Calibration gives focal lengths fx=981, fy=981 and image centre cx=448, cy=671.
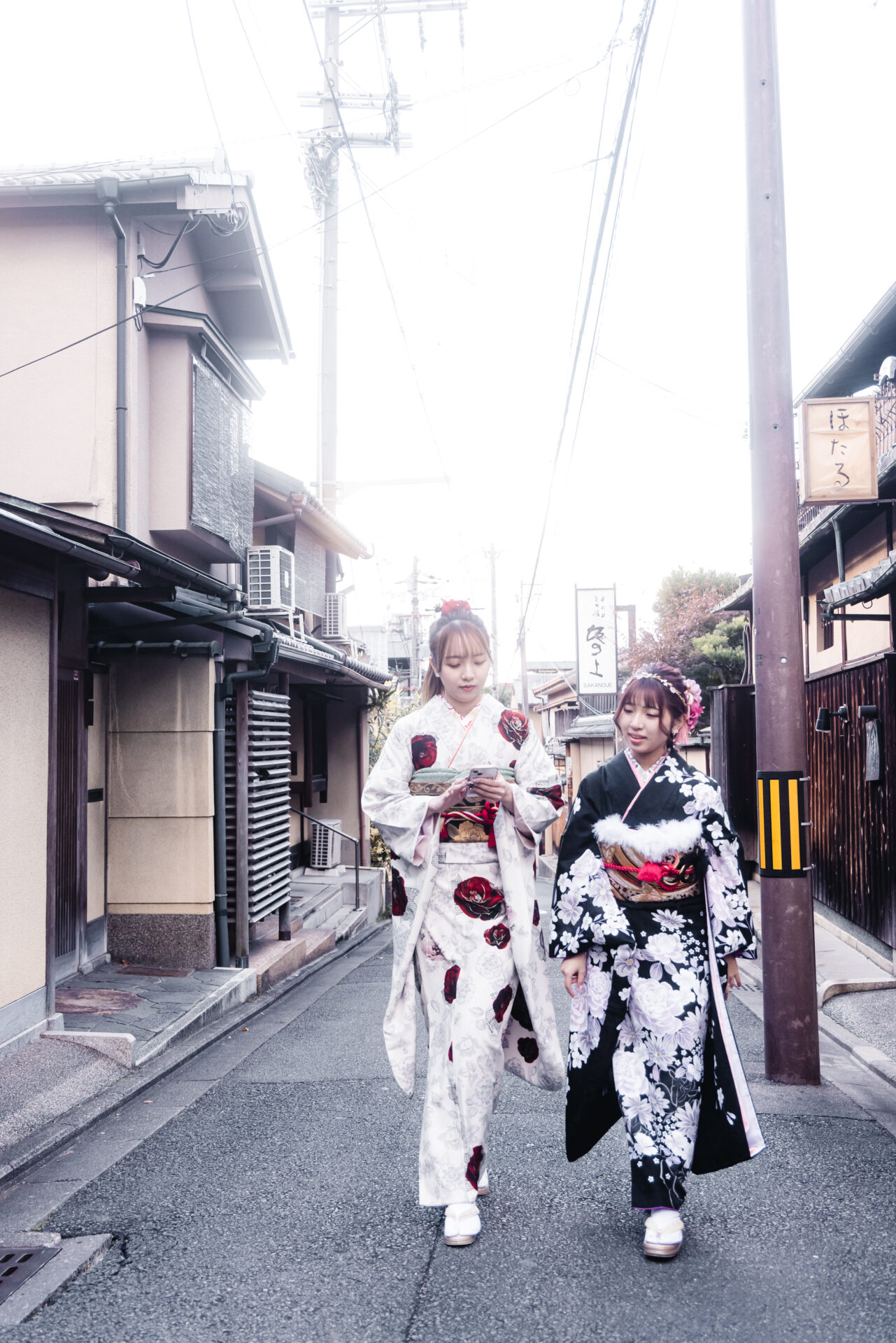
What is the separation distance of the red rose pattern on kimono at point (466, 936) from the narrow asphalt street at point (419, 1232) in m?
0.38

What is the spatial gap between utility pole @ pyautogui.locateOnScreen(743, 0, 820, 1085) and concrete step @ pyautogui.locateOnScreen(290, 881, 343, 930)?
6723mm

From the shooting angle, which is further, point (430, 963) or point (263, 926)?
point (263, 926)

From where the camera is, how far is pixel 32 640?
5.50 metres

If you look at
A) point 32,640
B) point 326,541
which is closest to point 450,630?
point 32,640

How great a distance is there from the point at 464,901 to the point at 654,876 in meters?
0.68

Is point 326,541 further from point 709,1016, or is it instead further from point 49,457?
point 709,1016

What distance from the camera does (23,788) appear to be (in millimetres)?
5316

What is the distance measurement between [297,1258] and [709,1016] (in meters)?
1.56

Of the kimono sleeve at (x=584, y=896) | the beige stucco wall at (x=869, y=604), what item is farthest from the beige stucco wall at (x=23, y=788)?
the beige stucco wall at (x=869, y=604)

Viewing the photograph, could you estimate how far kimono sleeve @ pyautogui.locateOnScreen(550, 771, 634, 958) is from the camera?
3.35m

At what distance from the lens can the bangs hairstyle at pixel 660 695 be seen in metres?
3.48

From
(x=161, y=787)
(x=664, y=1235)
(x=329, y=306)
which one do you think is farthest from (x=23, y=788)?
(x=329, y=306)

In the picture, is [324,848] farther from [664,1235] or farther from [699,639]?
[699,639]

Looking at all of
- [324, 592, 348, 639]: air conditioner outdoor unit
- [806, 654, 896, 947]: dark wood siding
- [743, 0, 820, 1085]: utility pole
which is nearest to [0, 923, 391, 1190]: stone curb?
[743, 0, 820, 1085]: utility pole
